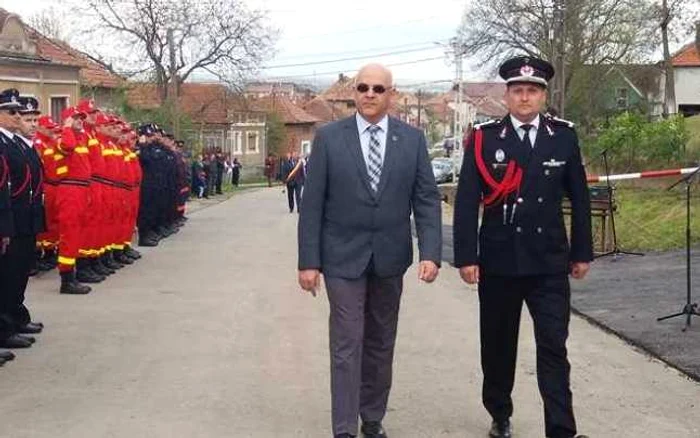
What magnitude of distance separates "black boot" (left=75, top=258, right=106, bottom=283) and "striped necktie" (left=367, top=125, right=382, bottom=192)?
774 centimetres

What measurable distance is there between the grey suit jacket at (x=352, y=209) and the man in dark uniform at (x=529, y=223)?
30 cm

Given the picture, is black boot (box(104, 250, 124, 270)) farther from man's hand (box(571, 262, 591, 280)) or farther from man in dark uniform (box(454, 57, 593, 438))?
man's hand (box(571, 262, 591, 280))

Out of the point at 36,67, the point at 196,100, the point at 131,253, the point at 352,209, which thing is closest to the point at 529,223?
the point at 352,209

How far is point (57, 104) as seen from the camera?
31.6m

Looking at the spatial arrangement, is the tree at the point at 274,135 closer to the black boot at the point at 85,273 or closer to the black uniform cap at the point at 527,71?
the black boot at the point at 85,273

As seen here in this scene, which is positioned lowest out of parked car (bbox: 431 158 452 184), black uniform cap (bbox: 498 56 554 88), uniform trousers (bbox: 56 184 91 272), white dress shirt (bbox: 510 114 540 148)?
parked car (bbox: 431 158 452 184)

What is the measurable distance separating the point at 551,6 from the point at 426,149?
1819 inches

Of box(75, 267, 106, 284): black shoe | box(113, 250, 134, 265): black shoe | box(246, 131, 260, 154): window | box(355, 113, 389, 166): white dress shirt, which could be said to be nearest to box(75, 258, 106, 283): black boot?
box(75, 267, 106, 284): black shoe

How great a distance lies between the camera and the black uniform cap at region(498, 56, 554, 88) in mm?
5898

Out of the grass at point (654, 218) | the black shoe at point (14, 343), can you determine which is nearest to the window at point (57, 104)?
the grass at point (654, 218)

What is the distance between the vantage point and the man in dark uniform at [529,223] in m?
5.91

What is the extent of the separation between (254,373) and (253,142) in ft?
292

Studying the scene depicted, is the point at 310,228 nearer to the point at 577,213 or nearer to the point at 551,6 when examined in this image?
the point at 577,213

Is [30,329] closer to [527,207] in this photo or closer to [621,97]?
[527,207]
